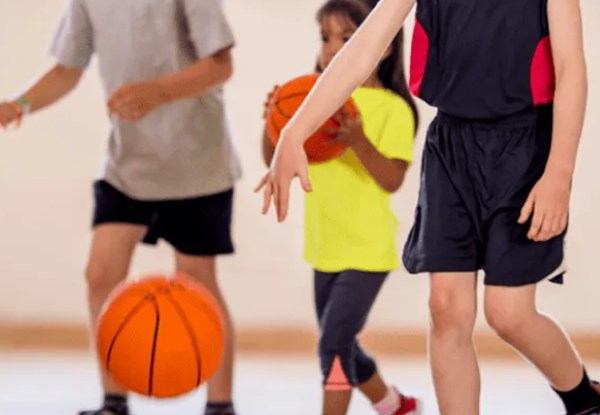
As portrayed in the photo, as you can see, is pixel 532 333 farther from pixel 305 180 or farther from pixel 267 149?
pixel 267 149

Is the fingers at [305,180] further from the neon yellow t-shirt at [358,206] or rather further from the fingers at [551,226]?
the neon yellow t-shirt at [358,206]

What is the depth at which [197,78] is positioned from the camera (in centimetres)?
263

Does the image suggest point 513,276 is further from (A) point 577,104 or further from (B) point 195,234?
(B) point 195,234

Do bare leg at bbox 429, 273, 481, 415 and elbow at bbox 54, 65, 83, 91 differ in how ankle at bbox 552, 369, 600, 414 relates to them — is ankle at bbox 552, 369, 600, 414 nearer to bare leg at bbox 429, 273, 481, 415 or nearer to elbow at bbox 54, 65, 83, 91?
bare leg at bbox 429, 273, 481, 415

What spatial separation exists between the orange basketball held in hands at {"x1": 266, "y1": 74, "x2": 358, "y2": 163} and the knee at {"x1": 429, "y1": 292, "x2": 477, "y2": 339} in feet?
1.92

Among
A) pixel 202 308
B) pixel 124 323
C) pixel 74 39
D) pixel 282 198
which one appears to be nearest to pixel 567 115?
pixel 282 198

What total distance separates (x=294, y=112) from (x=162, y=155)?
0.35m

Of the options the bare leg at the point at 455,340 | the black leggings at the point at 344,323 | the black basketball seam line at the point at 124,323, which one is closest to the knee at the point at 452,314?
the bare leg at the point at 455,340

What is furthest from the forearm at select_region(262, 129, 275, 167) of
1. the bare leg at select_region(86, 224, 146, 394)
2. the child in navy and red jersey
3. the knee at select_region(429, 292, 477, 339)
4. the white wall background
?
the white wall background

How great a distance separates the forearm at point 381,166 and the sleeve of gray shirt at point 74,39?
2.46 ft

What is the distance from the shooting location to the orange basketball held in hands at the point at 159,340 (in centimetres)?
245

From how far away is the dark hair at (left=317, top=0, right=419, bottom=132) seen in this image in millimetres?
2818

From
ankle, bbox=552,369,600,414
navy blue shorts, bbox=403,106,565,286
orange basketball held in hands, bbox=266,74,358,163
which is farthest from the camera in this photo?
orange basketball held in hands, bbox=266,74,358,163

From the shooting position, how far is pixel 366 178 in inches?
106
